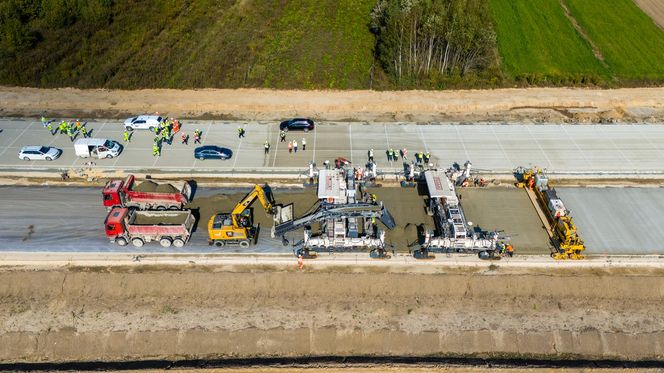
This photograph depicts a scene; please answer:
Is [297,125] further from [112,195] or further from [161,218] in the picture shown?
[112,195]

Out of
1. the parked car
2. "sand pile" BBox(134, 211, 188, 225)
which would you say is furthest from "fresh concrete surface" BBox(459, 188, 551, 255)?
the parked car

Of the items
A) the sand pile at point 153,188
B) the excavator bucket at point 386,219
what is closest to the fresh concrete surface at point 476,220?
the excavator bucket at point 386,219

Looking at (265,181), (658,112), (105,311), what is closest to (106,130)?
(265,181)

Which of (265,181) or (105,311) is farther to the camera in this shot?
(265,181)

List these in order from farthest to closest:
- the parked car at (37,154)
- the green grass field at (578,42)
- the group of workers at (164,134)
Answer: the green grass field at (578,42) → the group of workers at (164,134) → the parked car at (37,154)

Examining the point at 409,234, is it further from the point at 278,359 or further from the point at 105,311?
the point at 105,311

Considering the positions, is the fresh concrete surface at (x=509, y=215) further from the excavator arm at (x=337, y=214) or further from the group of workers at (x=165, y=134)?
the group of workers at (x=165, y=134)

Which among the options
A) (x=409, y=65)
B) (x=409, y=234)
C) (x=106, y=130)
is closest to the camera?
(x=409, y=234)
